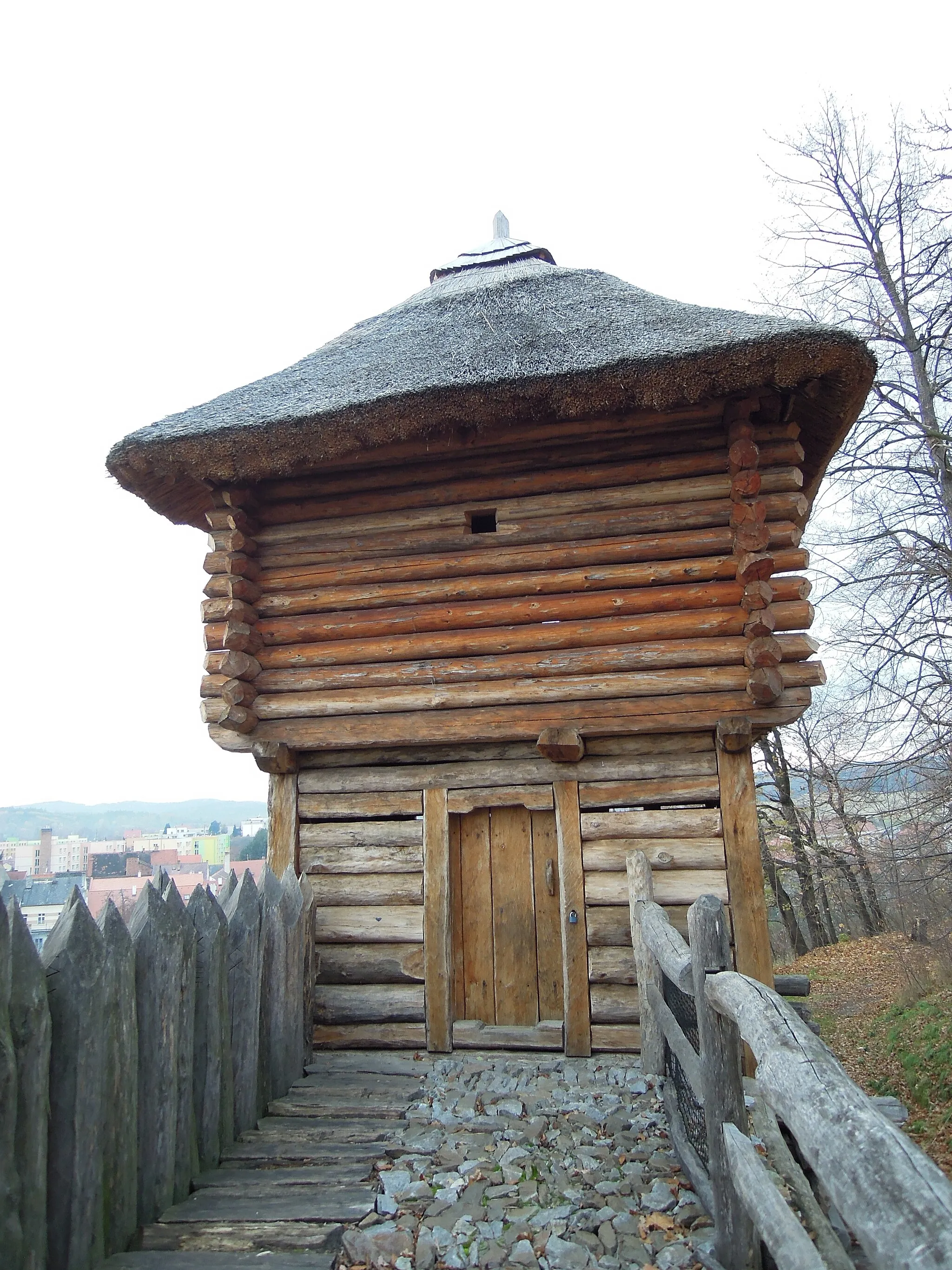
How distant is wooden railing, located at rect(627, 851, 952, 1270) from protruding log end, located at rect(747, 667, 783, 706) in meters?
1.61

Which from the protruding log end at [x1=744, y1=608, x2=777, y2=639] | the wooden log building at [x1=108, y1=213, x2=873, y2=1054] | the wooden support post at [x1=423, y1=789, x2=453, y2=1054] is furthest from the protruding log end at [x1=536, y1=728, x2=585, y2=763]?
the protruding log end at [x1=744, y1=608, x2=777, y2=639]

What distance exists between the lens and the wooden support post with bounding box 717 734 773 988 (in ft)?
18.8

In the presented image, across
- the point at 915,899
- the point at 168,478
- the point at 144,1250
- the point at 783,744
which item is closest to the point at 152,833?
Result: the point at 783,744

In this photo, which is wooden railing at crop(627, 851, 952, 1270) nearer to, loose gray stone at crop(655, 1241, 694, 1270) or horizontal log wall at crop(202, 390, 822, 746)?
loose gray stone at crop(655, 1241, 694, 1270)

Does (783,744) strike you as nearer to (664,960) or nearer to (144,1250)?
(664,960)

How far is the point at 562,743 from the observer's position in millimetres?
5980

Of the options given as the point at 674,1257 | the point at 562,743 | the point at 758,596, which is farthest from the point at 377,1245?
the point at 758,596

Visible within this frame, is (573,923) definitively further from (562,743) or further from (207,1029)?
(207,1029)

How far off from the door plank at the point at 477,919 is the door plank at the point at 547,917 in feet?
1.19

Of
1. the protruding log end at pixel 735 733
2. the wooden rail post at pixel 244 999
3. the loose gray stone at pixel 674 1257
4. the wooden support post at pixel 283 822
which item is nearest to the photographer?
the loose gray stone at pixel 674 1257

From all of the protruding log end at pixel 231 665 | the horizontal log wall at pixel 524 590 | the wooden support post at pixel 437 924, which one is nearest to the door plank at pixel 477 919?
the wooden support post at pixel 437 924

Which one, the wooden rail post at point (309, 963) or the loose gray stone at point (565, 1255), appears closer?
the loose gray stone at point (565, 1255)

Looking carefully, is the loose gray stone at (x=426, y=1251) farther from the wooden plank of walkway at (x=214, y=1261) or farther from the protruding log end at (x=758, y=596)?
the protruding log end at (x=758, y=596)

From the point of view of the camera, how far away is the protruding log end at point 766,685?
5645 millimetres
